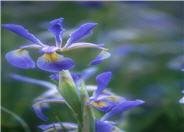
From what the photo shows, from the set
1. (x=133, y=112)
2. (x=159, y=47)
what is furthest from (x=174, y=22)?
(x=133, y=112)

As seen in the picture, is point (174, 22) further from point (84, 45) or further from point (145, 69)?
point (84, 45)

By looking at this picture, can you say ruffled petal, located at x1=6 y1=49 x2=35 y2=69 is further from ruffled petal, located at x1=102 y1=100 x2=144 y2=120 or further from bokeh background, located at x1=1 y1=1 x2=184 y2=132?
bokeh background, located at x1=1 y1=1 x2=184 y2=132

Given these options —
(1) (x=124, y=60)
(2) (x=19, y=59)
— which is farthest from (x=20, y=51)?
(1) (x=124, y=60)

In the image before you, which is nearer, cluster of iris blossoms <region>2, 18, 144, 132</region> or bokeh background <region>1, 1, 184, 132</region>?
cluster of iris blossoms <region>2, 18, 144, 132</region>

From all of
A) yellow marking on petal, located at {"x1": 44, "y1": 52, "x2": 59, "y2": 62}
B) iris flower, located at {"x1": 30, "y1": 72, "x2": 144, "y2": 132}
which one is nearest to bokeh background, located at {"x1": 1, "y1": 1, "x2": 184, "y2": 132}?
iris flower, located at {"x1": 30, "y1": 72, "x2": 144, "y2": 132}

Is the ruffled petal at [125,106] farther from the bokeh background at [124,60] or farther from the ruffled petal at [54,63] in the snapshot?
the bokeh background at [124,60]

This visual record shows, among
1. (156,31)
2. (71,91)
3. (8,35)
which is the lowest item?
(156,31)

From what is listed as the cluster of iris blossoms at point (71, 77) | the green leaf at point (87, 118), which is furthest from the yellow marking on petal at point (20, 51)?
the green leaf at point (87, 118)
